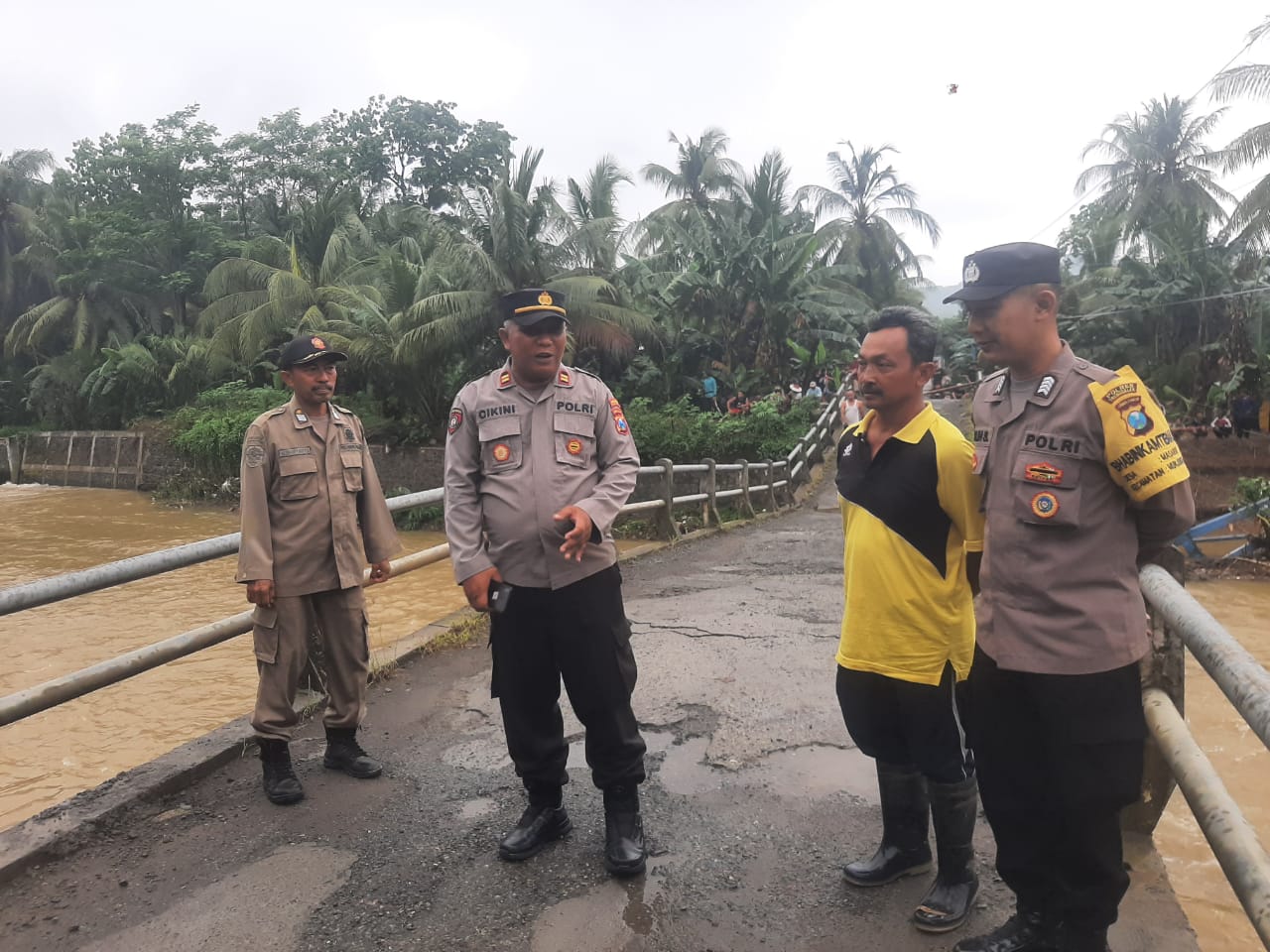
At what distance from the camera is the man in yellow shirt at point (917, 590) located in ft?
7.02

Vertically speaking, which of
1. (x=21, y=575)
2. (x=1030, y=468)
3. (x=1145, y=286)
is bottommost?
(x=21, y=575)

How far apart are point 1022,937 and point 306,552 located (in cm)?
240

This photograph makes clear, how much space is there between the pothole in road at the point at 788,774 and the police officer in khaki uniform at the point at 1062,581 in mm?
1018

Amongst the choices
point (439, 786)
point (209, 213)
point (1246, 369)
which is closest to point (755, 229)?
point (1246, 369)

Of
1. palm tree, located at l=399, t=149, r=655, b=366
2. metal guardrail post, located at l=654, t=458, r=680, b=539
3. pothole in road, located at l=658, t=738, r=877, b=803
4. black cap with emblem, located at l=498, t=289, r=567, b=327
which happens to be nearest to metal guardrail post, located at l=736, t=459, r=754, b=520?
metal guardrail post, located at l=654, t=458, r=680, b=539

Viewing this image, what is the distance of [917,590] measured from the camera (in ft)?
7.09

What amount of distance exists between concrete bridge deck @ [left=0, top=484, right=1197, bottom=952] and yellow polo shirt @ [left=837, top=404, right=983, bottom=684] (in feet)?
2.21

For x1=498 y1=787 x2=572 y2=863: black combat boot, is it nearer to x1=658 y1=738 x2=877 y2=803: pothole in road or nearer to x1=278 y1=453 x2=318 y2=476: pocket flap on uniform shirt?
x1=658 y1=738 x2=877 y2=803: pothole in road

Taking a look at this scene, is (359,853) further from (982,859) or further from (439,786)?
(982,859)

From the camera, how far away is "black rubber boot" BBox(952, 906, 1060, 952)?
198 centimetres

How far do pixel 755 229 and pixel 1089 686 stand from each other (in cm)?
1922

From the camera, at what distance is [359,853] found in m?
2.57

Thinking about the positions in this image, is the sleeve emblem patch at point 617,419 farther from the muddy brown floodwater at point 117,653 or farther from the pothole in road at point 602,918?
the muddy brown floodwater at point 117,653

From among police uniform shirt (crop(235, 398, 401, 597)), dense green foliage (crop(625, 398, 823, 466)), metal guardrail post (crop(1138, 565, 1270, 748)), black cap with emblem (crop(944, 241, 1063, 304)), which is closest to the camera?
metal guardrail post (crop(1138, 565, 1270, 748))
